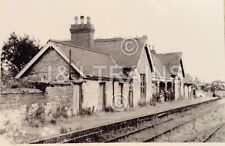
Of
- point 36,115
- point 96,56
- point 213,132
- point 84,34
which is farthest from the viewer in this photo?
point 213,132

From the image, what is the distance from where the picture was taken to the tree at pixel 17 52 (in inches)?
102

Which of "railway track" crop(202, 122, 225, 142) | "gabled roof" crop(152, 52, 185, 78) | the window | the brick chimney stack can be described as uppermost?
the brick chimney stack

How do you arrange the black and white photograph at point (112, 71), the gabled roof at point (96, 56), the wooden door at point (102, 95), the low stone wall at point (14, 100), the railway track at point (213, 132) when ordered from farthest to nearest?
the railway track at point (213, 132) < the wooden door at point (102, 95) < the gabled roof at point (96, 56) < the black and white photograph at point (112, 71) < the low stone wall at point (14, 100)

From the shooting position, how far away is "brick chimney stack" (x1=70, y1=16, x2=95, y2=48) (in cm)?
281

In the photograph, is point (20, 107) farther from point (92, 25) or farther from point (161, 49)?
point (161, 49)

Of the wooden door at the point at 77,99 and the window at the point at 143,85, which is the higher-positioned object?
the window at the point at 143,85

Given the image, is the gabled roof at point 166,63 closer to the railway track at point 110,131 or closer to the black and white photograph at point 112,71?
the black and white photograph at point 112,71

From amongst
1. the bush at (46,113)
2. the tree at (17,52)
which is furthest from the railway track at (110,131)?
the tree at (17,52)

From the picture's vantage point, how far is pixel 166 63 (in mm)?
3221

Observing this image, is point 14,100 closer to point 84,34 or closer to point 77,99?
point 77,99

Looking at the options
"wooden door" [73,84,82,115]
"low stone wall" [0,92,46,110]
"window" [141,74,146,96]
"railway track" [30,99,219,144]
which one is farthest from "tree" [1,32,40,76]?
"window" [141,74,146,96]

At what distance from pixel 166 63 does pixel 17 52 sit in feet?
3.71

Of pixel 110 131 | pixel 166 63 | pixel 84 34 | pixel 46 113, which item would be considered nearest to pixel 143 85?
pixel 166 63

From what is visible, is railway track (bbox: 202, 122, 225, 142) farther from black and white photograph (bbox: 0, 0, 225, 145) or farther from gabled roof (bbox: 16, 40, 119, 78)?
gabled roof (bbox: 16, 40, 119, 78)
